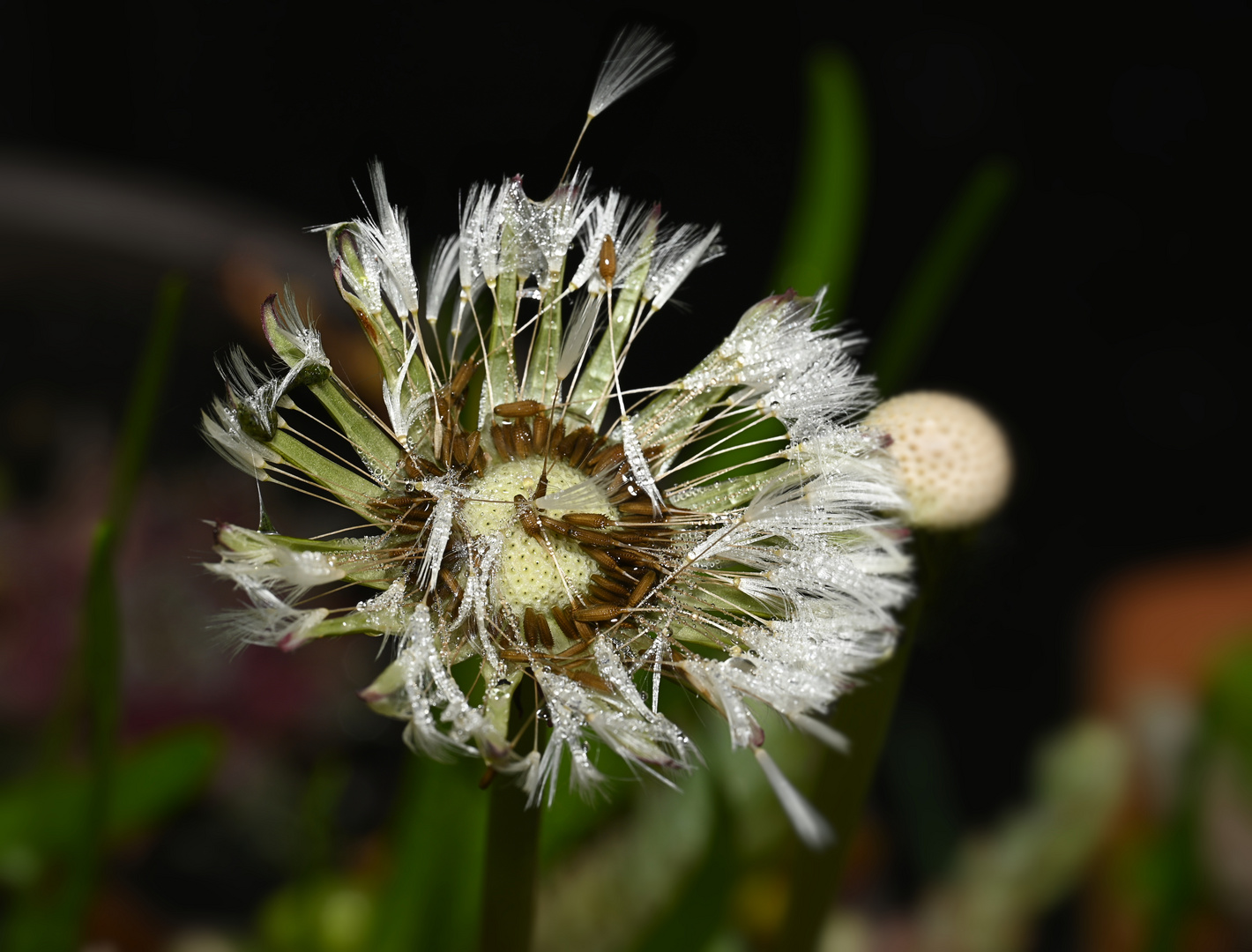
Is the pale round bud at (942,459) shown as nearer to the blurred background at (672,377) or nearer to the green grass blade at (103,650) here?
the blurred background at (672,377)

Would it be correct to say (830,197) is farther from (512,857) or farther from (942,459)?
(512,857)

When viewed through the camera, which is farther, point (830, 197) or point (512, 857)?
point (830, 197)

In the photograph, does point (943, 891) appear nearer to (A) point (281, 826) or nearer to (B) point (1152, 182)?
(A) point (281, 826)

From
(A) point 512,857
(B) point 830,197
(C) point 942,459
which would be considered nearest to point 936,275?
(B) point 830,197

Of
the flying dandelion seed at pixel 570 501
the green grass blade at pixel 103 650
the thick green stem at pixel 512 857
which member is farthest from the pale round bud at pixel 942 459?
the green grass blade at pixel 103 650

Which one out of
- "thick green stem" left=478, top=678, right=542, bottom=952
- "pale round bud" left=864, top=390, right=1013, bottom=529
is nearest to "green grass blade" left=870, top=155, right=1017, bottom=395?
"pale round bud" left=864, top=390, right=1013, bottom=529

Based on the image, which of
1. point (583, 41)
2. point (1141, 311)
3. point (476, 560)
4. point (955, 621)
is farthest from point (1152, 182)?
point (476, 560)
